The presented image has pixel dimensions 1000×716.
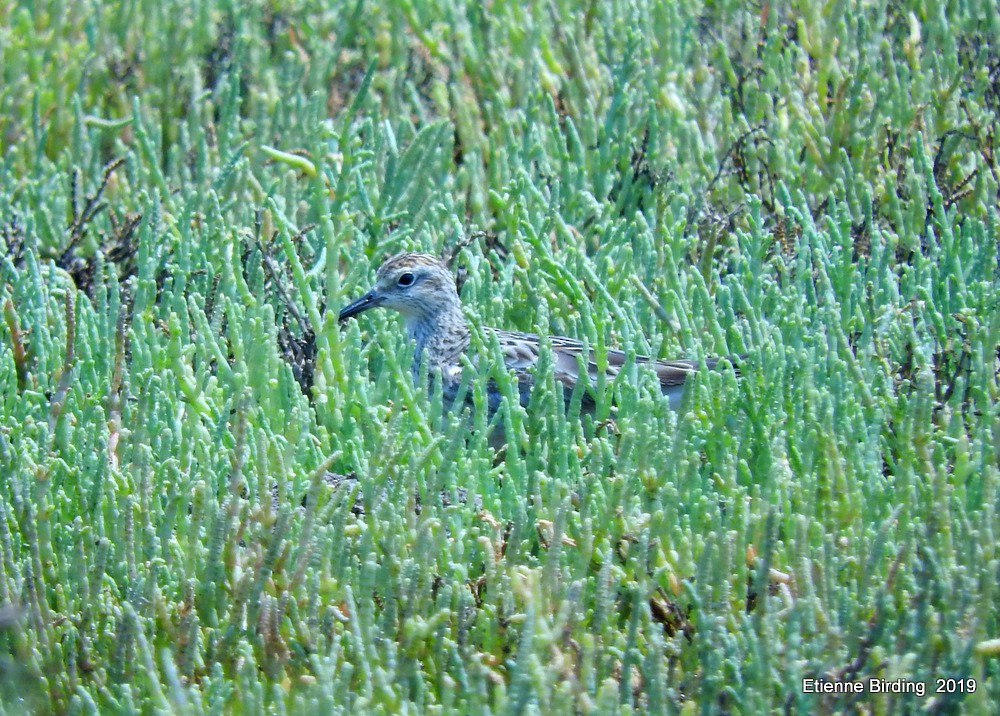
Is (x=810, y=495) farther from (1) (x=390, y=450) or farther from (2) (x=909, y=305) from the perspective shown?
(2) (x=909, y=305)

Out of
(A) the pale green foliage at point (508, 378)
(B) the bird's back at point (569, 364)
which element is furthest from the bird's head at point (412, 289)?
(B) the bird's back at point (569, 364)

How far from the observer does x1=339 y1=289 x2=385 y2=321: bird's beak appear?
4809 millimetres

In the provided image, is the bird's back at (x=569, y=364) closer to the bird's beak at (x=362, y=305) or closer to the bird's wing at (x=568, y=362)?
the bird's wing at (x=568, y=362)

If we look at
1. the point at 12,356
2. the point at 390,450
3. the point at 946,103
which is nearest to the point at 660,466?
the point at 390,450

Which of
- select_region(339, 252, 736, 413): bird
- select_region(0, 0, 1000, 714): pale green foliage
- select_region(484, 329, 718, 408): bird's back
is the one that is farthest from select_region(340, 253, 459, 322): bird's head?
select_region(484, 329, 718, 408): bird's back

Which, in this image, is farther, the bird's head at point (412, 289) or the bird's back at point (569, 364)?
the bird's head at point (412, 289)

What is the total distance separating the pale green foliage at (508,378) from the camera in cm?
285

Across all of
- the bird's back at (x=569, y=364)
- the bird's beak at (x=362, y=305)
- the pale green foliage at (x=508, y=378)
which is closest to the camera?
the pale green foliage at (x=508, y=378)

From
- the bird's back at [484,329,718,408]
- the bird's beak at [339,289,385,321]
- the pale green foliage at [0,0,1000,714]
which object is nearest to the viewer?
the pale green foliage at [0,0,1000,714]

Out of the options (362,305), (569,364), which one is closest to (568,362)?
(569,364)

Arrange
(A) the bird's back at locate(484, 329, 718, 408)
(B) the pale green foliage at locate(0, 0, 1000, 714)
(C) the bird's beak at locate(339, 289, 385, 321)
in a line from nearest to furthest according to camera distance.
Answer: (B) the pale green foliage at locate(0, 0, 1000, 714), (A) the bird's back at locate(484, 329, 718, 408), (C) the bird's beak at locate(339, 289, 385, 321)

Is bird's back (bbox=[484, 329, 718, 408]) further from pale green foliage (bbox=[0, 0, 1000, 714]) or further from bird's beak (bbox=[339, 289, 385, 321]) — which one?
bird's beak (bbox=[339, 289, 385, 321])

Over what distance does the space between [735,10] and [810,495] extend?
198 inches

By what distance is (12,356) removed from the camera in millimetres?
4480
